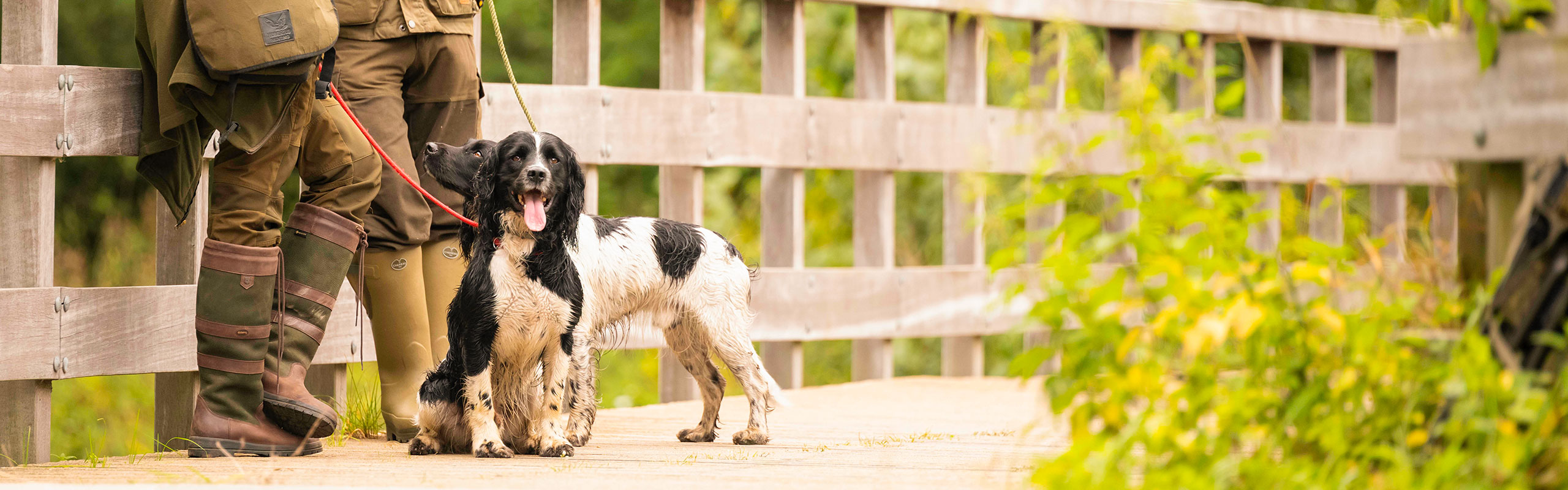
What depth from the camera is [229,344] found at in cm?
359

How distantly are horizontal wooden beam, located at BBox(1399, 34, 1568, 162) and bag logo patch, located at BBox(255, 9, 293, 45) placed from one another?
101 inches

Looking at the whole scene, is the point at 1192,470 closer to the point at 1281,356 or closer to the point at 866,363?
the point at 1281,356

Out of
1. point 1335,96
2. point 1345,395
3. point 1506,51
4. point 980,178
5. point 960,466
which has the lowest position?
point 960,466

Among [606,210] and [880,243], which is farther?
[606,210]

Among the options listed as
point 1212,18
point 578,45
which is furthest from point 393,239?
point 1212,18

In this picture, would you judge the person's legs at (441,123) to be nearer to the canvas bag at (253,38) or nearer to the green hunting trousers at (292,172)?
the green hunting trousers at (292,172)

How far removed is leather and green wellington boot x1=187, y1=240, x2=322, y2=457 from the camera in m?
3.58

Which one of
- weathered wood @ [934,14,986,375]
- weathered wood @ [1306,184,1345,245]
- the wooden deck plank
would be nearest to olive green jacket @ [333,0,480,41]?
the wooden deck plank

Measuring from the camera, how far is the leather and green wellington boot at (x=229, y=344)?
11.8ft

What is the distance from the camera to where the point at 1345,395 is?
7.46ft

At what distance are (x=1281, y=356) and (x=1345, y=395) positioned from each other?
0.43ft

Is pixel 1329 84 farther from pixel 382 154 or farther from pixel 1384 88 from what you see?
pixel 382 154

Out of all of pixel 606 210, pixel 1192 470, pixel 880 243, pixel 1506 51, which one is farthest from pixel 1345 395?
pixel 606 210

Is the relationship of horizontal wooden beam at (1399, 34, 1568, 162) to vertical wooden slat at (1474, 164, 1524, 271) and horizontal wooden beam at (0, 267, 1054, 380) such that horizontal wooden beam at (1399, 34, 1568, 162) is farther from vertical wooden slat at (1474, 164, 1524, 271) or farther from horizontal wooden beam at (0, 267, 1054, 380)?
horizontal wooden beam at (0, 267, 1054, 380)
